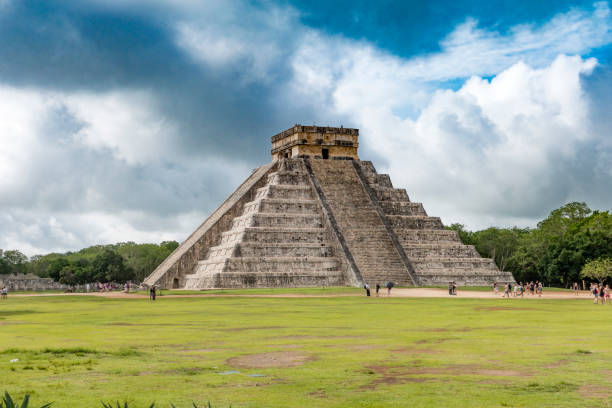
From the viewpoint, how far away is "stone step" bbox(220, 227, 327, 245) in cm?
5894

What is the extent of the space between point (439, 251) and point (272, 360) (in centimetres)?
5012

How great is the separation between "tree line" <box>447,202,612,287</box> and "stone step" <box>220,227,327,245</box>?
25.0 meters

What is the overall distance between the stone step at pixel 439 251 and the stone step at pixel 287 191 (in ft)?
32.7

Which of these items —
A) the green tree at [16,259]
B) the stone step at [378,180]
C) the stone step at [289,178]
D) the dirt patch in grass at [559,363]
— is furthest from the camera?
the green tree at [16,259]

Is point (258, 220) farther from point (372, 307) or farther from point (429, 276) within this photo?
point (372, 307)

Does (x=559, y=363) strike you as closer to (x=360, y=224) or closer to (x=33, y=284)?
(x=360, y=224)

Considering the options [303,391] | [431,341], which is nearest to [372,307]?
[431,341]

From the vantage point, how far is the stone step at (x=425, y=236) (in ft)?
209

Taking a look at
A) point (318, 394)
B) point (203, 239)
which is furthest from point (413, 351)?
point (203, 239)

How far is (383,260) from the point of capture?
194ft

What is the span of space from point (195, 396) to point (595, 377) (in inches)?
253

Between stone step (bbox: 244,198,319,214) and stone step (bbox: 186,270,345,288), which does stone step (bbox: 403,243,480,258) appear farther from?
stone step (bbox: 244,198,319,214)

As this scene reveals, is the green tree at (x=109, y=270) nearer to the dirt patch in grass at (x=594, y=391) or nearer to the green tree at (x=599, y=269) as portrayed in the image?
the green tree at (x=599, y=269)

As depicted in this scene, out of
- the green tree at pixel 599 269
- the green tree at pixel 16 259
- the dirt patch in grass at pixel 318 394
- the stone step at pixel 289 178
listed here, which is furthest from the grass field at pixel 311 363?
the green tree at pixel 16 259
